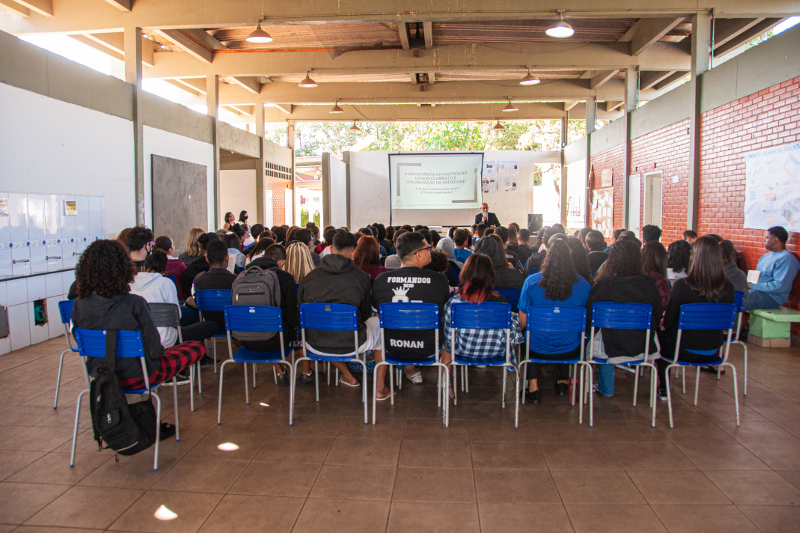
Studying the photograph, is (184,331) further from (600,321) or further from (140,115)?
(140,115)

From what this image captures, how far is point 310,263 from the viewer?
4680 mm

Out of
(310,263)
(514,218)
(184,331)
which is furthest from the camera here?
(514,218)

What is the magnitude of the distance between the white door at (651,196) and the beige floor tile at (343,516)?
871cm

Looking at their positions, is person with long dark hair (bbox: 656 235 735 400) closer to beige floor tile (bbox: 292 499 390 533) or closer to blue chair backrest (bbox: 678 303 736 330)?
blue chair backrest (bbox: 678 303 736 330)

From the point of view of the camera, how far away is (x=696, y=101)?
24.8 ft

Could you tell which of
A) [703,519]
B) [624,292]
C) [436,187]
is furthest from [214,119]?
[703,519]

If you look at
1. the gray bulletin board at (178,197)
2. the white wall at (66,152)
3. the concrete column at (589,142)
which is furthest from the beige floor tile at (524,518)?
the concrete column at (589,142)

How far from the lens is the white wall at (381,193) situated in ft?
48.9

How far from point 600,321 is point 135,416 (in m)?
2.87

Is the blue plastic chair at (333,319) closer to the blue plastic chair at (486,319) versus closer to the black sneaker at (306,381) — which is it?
the blue plastic chair at (486,319)

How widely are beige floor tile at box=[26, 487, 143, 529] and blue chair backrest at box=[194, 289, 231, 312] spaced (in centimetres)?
178

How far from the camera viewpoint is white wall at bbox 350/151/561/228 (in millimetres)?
14914

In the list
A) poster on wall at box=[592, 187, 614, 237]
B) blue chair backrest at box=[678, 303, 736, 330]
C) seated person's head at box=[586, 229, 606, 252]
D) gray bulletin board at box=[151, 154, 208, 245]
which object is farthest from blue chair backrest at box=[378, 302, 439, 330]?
poster on wall at box=[592, 187, 614, 237]

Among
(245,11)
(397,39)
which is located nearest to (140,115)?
(245,11)
